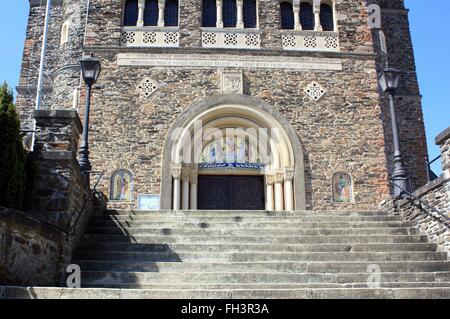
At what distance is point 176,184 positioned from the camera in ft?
47.8

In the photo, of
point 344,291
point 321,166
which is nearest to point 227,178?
point 321,166

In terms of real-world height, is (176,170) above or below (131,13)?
below

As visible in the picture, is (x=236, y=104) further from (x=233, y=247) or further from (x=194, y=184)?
(x=233, y=247)

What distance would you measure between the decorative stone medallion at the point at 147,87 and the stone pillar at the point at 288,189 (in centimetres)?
468

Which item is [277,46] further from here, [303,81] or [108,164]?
[108,164]

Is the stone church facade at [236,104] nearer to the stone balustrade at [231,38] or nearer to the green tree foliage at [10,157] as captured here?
the stone balustrade at [231,38]

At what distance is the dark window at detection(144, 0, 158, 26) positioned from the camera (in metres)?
16.6

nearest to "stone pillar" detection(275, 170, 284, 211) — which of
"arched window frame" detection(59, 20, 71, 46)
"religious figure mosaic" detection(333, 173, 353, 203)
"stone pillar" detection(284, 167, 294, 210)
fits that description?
"stone pillar" detection(284, 167, 294, 210)

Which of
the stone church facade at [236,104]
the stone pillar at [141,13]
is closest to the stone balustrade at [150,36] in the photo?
the stone church facade at [236,104]

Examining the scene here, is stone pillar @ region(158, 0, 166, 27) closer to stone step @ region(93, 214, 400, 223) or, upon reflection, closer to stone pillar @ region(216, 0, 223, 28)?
stone pillar @ region(216, 0, 223, 28)

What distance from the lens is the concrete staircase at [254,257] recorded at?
258 inches

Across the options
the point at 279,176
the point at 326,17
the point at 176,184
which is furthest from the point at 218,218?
the point at 326,17

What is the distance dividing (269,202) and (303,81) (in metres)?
4.00

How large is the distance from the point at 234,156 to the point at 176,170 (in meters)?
1.95
